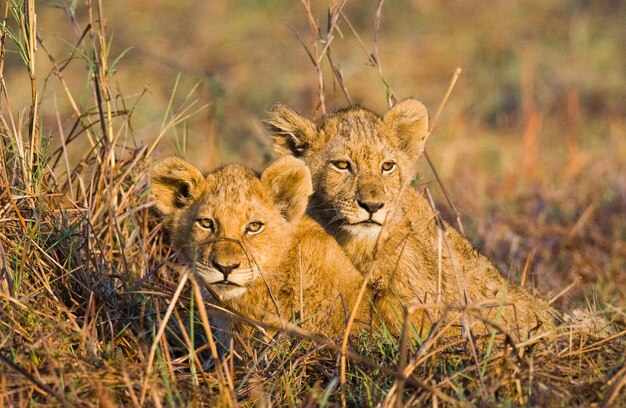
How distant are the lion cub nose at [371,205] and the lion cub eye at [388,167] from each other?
0.52 metres

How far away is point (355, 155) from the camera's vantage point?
588 cm

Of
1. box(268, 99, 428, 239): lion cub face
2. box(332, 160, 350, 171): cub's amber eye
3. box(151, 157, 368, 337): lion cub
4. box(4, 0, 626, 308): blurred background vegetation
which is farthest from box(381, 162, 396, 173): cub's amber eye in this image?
box(4, 0, 626, 308): blurred background vegetation

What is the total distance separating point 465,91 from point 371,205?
961 centimetres

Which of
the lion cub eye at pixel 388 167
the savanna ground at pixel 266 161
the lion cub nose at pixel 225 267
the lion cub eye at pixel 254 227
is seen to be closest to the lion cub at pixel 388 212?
the lion cub eye at pixel 388 167

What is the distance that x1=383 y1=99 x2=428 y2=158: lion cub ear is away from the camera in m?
6.18

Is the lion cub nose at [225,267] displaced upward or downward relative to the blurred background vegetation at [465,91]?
upward

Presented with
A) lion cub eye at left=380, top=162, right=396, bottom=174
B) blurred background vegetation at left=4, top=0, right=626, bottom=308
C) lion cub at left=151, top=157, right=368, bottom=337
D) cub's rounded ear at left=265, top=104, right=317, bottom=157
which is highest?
cub's rounded ear at left=265, top=104, right=317, bottom=157

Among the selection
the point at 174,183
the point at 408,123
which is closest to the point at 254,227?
the point at 174,183

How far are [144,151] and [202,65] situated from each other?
10.2 m

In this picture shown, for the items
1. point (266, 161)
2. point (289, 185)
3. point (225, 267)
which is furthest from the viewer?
point (266, 161)

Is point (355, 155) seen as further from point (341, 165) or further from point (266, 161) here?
point (266, 161)

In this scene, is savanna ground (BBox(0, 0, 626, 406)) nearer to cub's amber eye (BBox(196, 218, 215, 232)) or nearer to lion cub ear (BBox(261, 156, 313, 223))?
cub's amber eye (BBox(196, 218, 215, 232))

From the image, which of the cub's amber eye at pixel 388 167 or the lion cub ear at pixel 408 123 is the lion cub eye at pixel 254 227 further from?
the lion cub ear at pixel 408 123

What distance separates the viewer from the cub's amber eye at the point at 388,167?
19.5 feet
